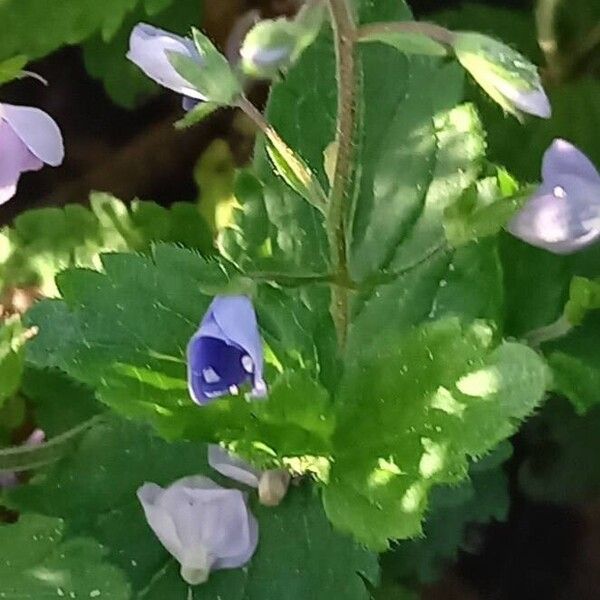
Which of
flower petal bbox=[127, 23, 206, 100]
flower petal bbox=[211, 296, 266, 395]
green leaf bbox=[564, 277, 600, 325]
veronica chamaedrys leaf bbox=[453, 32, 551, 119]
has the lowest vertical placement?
green leaf bbox=[564, 277, 600, 325]

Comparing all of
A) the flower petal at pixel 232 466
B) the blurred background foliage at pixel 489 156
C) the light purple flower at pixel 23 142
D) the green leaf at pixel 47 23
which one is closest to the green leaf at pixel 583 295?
the blurred background foliage at pixel 489 156

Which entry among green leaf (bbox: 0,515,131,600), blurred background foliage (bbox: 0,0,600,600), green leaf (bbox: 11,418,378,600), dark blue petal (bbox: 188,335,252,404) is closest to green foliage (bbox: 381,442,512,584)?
blurred background foliage (bbox: 0,0,600,600)

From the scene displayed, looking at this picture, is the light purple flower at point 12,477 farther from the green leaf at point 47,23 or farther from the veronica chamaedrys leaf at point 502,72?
the veronica chamaedrys leaf at point 502,72

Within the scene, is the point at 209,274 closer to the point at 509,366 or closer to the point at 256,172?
the point at 256,172

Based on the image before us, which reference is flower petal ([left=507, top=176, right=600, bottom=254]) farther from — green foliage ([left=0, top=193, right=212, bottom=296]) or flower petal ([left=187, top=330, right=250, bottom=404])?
green foliage ([left=0, top=193, right=212, bottom=296])

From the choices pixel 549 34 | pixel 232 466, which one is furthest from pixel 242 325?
pixel 549 34
